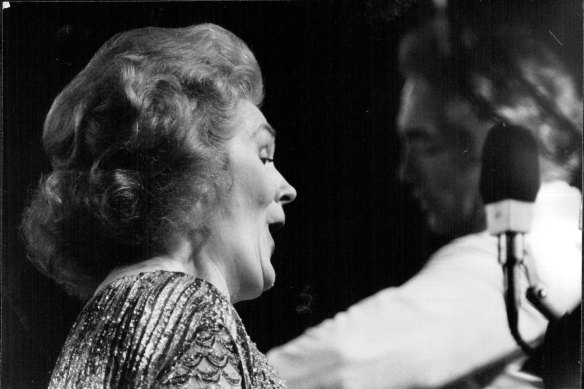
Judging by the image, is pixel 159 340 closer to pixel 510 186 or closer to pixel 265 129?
pixel 265 129

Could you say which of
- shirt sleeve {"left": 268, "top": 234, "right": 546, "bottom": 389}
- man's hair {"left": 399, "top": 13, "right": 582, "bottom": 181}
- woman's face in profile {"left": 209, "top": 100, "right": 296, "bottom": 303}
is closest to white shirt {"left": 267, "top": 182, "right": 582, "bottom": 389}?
shirt sleeve {"left": 268, "top": 234, "right": 546, "bottom": 389}

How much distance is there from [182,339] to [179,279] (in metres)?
0.11

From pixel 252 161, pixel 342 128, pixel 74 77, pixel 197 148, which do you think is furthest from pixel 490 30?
pixel 74 77

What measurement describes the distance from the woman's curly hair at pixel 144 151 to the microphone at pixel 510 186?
659mm

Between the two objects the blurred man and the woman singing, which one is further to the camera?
the blurred man

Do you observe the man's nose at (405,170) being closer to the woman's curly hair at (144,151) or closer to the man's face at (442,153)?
the man's face at (442,153)

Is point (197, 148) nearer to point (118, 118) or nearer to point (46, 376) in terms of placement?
point (118, 118)

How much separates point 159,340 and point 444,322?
2.79ft

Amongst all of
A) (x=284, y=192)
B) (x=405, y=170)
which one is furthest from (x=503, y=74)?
(x=284, y=192)

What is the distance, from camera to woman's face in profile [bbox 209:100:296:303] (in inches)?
61.9

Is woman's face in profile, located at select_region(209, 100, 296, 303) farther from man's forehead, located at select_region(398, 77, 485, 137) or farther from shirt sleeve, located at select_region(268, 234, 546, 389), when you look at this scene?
man's forehead, located at select_region(398, 77, 485, 137)

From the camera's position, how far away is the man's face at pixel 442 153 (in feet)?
6.27

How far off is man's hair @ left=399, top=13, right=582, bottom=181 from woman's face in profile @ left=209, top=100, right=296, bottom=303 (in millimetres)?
478

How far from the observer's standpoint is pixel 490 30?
1926mm
